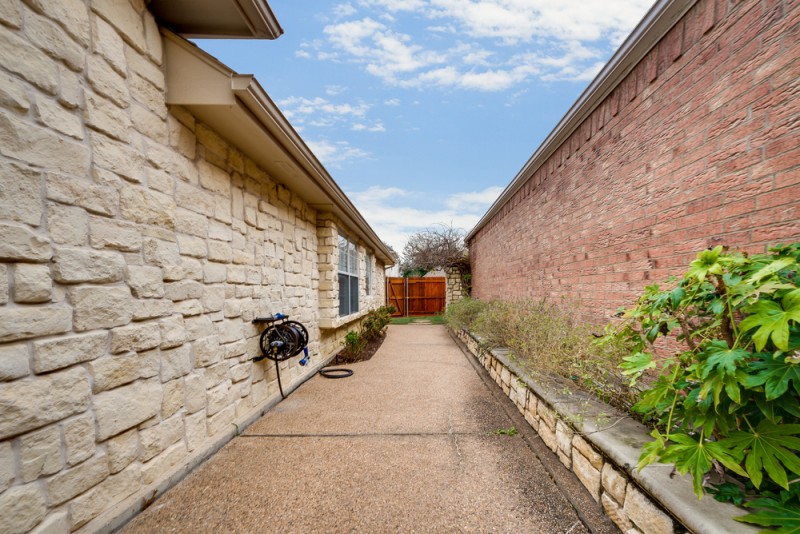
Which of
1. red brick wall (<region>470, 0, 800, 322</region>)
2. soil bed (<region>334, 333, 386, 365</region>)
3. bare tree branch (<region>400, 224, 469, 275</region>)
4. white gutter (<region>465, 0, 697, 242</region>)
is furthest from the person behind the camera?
bare tree branch (<region>400, 224, 469, 275</region>)

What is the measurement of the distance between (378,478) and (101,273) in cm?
215

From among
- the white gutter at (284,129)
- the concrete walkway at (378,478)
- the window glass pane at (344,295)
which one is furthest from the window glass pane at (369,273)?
the concrete walkway at (378,478)

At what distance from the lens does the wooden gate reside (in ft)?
50.0

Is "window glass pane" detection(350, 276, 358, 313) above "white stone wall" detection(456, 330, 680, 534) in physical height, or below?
above

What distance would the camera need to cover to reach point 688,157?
229 centimetres

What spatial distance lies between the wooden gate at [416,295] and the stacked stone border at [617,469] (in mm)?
A: 12124

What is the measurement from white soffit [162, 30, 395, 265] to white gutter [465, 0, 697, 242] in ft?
10.3

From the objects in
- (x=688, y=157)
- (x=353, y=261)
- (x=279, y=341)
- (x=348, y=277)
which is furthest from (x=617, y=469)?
(x=353, y=261)

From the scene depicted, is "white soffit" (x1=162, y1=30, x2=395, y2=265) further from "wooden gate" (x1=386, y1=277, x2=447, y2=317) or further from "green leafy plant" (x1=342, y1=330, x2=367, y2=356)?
"wooden gate" (x1=386, y1=277, x2=447, y2=317)

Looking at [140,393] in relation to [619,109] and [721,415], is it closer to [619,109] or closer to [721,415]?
[721,415]

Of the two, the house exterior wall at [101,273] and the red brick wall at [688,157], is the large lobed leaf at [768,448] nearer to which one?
the red brick wall at [688,157]

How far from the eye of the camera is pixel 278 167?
3.46 meters

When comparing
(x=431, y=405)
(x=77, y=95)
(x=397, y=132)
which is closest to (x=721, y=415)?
(x=431, y=405)

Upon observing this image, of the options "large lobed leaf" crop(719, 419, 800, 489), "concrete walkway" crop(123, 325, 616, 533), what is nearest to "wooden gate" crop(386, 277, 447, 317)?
"concrete walkway" crop(123, 325, 616, 533)
